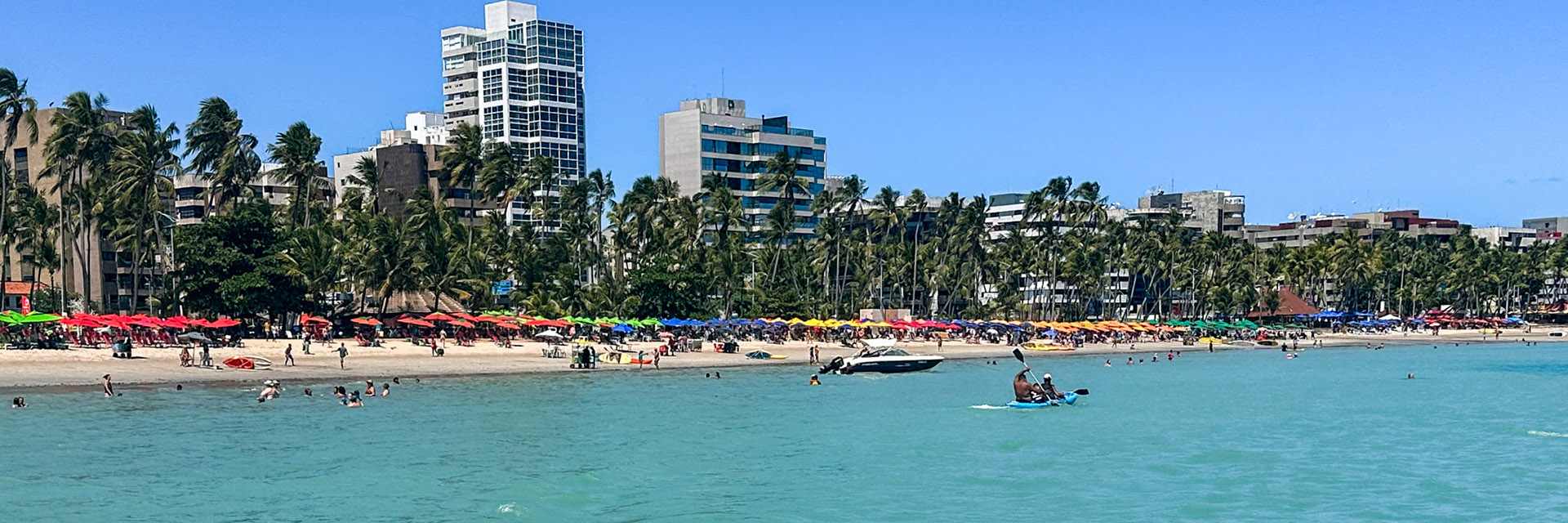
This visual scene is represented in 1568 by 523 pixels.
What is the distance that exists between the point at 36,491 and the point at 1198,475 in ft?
95.6

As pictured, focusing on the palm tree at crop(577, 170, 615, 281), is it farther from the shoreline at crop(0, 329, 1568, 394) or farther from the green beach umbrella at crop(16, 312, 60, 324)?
the green beach umbrella at crop(16, 312, 60, 324)

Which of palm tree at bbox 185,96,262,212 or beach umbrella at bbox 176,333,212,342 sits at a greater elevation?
palm tree at bbox 185,96,262,212

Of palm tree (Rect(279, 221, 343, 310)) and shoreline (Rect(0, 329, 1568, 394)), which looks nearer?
shoreline (Rect(0, 329, 1568, 394))

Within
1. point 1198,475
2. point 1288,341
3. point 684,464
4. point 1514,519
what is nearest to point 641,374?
point 684,464

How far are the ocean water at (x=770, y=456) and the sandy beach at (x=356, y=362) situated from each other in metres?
3.35

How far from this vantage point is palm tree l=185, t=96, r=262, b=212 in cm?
10206

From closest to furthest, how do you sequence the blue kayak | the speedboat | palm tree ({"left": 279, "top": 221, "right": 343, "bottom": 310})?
the blue kayak, the speedboat, palm tree ({"left": 279, "top": 221, "right": 343, "bottom": 310})

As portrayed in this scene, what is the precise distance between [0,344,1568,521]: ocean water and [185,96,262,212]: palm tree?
132 feet

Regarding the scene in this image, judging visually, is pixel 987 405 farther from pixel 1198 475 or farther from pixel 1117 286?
pixel 1117 286

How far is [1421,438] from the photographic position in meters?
50.3

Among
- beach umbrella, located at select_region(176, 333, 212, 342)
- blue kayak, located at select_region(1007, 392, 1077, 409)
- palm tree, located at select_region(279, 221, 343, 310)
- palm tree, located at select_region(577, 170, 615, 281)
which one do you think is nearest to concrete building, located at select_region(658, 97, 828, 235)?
palm tree, located at select_region(577, 170, 615, 281)

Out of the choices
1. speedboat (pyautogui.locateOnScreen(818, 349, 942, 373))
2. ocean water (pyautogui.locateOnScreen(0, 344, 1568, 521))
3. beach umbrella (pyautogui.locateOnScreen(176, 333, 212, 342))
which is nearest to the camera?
ocean water (pyautogui.locateOnScreen(0, 344, 1568, 521))

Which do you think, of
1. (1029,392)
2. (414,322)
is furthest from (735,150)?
(1029,392)

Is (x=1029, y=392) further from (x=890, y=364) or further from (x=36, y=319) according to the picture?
(x=36, y=319)
